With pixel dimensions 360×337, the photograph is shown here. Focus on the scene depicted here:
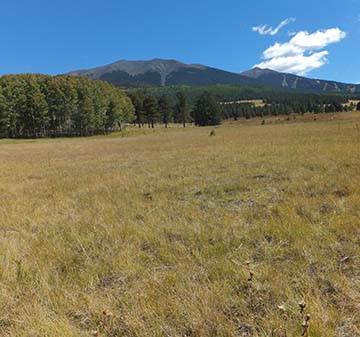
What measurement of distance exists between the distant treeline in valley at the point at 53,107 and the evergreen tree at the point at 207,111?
35.7m

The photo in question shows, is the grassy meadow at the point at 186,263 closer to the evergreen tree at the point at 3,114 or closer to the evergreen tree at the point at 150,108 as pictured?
the evergreen tree at the point at 3,114

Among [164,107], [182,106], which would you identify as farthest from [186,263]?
[164,107]

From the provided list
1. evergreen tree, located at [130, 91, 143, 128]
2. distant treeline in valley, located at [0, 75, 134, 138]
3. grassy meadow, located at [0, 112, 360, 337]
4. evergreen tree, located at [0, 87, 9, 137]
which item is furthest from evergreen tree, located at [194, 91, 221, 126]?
grassy meadow, located at [0, 112, 360, 337]

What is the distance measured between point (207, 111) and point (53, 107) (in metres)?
52.4

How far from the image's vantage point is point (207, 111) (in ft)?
383

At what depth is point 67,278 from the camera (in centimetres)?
530

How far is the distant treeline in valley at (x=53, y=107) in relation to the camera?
76250mm

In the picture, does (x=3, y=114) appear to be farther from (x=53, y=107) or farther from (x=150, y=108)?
(x=150, y=108)

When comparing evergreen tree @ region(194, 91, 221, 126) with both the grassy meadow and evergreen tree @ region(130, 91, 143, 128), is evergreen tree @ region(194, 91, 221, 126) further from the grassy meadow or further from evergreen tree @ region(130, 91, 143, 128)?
the grassy meadow

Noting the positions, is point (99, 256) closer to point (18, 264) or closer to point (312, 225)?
point (18, 264)

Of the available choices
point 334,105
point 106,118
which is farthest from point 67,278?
point 334,105

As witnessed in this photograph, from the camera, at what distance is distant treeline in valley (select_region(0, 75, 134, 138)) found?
76250mm

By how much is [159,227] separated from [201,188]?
15.2 ft

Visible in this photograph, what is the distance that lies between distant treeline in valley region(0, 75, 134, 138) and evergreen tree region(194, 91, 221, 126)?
3574cm
